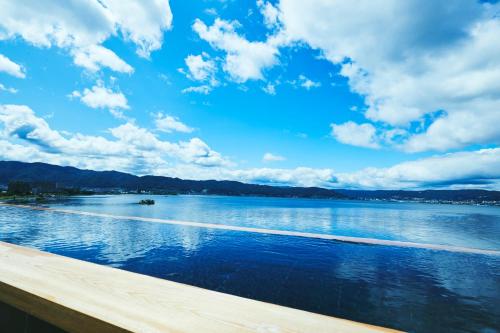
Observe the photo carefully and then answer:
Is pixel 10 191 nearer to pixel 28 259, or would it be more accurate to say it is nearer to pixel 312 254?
pixel 312 254

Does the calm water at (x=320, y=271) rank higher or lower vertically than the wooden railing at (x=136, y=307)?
lower

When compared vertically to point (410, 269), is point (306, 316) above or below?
above

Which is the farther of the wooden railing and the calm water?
the calm water

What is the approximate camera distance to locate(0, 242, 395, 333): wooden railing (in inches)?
41.6

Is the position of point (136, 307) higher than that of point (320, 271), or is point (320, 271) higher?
point (136, 307)

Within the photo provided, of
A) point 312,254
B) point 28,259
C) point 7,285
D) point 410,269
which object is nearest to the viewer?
point 7,285

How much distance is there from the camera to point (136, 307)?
1.21 m

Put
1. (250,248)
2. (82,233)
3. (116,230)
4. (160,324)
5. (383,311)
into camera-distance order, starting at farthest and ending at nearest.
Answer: (116,230), (82,233), (250,248), (383,311), (160,324)

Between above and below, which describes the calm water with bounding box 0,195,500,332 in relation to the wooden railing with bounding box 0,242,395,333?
below

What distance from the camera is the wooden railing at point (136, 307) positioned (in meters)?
1.06

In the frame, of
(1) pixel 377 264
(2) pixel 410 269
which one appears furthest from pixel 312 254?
(2) pixel 410 269

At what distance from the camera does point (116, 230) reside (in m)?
25.1

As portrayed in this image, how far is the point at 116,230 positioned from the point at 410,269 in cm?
2442

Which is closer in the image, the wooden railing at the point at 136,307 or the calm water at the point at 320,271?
the wooden railing at the point at 136,307
